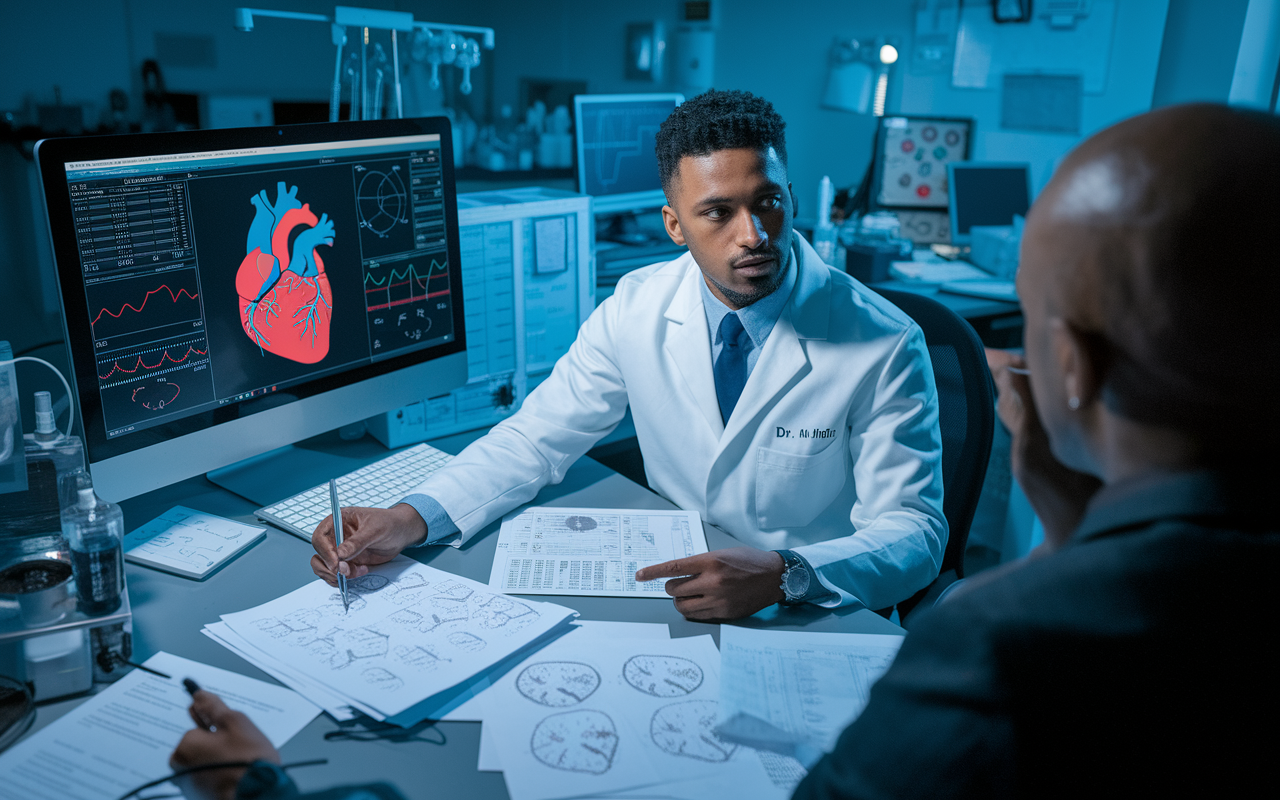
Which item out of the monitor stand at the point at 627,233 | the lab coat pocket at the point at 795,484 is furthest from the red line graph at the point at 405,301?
the monitor stand at the point at 627,233

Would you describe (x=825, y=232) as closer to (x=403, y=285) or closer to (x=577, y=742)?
(x=403, y=285)

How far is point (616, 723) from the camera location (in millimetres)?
819

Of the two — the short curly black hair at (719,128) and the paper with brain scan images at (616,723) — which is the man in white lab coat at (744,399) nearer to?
the short curly black hair at (719,128)

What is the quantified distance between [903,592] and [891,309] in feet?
1.49

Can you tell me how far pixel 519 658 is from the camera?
2.99ft

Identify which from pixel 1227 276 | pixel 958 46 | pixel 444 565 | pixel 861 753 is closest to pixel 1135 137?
pixel 1227 276

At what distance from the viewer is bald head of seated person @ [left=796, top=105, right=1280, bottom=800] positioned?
463mm

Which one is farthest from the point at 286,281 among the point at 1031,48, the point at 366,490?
the point at 1031,48

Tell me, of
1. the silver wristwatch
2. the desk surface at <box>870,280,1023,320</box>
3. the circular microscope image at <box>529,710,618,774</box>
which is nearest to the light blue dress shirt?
the silver wristwatch

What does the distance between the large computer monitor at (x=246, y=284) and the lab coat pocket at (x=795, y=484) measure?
1.81 feet

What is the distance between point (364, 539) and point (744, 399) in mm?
595

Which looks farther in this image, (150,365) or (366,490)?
(366,490)

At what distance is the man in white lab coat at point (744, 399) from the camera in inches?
47.2

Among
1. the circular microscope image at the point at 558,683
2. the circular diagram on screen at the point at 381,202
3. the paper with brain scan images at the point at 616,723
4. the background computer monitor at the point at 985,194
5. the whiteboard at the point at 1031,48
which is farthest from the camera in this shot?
the background computer monitor at the point at 985,194
